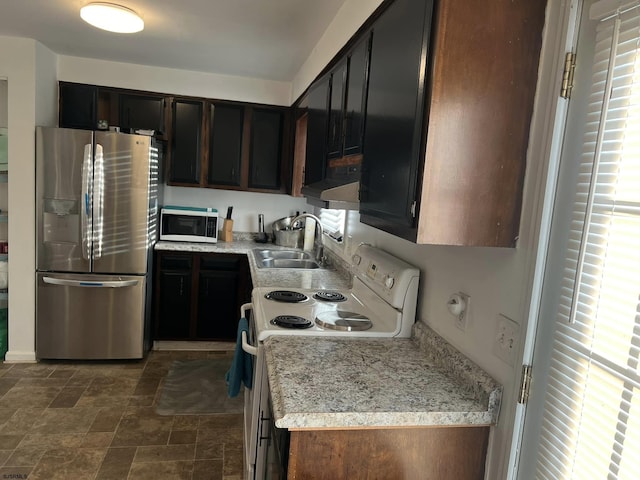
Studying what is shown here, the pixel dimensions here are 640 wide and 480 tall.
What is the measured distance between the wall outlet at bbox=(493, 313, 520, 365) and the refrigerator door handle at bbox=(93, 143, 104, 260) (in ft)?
9.89

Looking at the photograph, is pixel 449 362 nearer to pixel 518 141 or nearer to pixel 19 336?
pixel 518 141

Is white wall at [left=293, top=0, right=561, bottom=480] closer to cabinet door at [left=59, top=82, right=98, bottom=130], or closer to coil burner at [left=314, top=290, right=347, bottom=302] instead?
Answer: coil burner at [left=314, top=290, right=347, bottom=302]

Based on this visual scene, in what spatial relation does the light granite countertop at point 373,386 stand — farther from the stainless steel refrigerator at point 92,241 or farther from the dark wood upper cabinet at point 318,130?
the stainless steel refrigerator at point 92,241

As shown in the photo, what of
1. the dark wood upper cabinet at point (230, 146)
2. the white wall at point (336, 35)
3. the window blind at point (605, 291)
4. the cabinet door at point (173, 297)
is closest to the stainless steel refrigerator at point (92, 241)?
the cabinet door at point (173, 297)

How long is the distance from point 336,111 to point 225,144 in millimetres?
2058

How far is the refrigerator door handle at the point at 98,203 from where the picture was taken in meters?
3.30

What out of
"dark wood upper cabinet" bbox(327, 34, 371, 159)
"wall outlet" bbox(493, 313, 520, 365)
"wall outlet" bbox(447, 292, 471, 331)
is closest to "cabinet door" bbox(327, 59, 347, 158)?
"dark wood upper cabinet" bbox(327, 34, 371, 159)

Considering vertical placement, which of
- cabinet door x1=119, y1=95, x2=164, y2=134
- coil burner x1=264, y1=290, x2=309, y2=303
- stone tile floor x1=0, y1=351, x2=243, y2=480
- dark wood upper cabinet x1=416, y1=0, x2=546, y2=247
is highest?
cabinet door x1=119, y1=95, x2=164, y2=134

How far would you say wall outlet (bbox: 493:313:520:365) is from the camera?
1222 millimetres

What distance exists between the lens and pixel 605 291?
0.98 meters

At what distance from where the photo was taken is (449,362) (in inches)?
58.3

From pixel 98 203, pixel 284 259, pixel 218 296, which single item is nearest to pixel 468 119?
pixel 284 259

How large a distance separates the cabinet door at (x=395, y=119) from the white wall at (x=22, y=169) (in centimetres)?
287

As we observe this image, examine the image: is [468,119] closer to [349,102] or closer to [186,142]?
[349,102]
